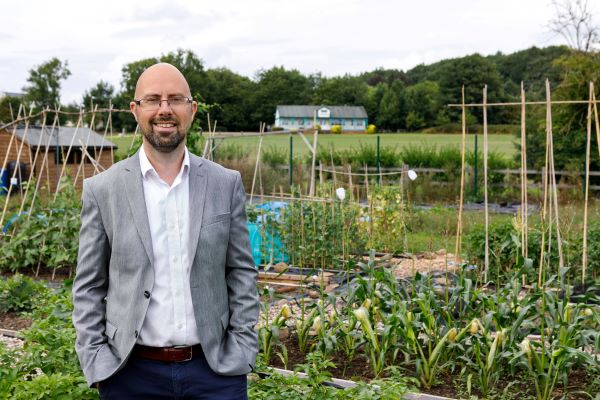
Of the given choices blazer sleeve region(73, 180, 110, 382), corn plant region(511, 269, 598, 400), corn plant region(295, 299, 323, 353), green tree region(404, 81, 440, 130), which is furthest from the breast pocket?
green tree region(404, 81, 440, 130)

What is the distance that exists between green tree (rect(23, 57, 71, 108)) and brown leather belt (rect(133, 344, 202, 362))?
2773cm

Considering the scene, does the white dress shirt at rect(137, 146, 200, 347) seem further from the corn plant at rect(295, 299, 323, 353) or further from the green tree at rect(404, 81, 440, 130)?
the green tree at rect(404, 81, 440, 130)

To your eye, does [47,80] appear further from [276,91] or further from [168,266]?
[168,266]

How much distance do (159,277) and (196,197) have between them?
26 centimetres

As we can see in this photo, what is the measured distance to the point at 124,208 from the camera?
6.93ft

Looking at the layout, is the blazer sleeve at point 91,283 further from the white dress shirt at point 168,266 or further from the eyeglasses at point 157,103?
the eyeglasses at point 157,103

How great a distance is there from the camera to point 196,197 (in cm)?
216

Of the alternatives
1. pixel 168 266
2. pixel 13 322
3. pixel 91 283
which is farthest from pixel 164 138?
pixel 13 322

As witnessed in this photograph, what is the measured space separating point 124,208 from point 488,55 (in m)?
43.3

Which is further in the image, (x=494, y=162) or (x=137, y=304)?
(x=494, y=162)

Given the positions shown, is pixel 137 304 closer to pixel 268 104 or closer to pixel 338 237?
pixel 338 237

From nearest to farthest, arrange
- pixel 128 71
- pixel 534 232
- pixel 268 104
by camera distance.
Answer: pixel 534 232, pixel 268 104, pixel 128 71

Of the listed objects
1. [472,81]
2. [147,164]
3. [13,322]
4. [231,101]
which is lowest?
[13,322]

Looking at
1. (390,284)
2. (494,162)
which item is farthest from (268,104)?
(390,284)
